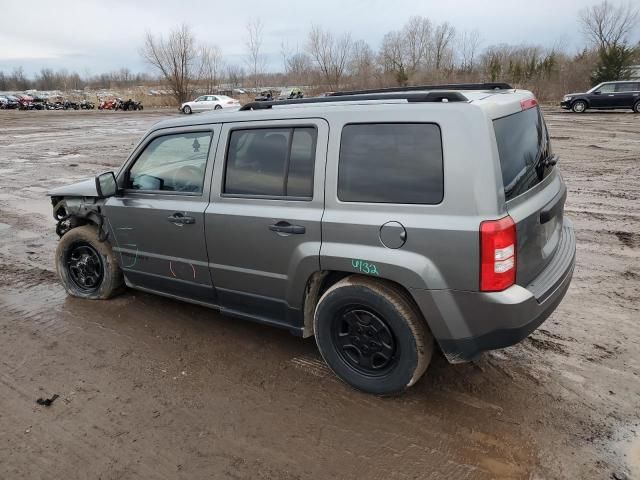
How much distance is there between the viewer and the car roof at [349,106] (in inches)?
111

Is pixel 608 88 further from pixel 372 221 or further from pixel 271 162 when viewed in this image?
pixel 372 221

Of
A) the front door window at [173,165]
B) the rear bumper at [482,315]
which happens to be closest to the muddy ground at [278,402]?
the rear bumper at [482,315]

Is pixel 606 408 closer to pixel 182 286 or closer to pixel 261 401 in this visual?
pixel 261 401

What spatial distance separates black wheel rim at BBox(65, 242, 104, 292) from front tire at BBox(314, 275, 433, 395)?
2.66 m

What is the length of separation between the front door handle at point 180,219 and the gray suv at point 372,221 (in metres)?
0.02

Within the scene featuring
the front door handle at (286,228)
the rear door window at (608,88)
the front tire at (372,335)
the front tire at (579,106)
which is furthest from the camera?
the front tire at (579,106)

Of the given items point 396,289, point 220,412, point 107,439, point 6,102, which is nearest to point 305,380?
point 220,412

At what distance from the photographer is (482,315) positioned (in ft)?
8.97

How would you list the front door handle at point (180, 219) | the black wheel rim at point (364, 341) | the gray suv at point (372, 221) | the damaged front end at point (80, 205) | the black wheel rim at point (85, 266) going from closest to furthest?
the gray suv at point (372, 221) → the black wheel rim at point (364, 341) → the front door handle at point (180, 219) → the damaged front end at point (80, 205) → the black wheel rim at point (85, 266)

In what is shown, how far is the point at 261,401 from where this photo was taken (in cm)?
321

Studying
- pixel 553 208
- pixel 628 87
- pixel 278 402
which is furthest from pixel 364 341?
pixel 628 87

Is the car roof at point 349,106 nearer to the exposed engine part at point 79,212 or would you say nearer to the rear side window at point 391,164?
the rear side window at point 391,164

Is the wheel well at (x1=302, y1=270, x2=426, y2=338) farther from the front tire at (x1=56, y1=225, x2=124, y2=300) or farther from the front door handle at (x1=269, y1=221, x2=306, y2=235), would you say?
the front tire at (x1=56, y1=225, x2=124, y2=300)

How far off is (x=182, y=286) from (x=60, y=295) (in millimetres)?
1810
